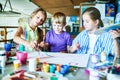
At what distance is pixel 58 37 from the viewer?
187 centimetres

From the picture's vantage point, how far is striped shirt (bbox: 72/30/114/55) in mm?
1575

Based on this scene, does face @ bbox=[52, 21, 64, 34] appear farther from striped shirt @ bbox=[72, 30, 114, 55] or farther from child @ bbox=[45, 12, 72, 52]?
striped shirt @ bbox=[72, 30, 114, 55]

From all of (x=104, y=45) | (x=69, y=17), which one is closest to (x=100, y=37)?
(x=104, y=45)

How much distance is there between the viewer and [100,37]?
1638 mm

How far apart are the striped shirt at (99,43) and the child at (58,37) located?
148 millimetres

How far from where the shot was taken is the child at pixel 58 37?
5.98 ft

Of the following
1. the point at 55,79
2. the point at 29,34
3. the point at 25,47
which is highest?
the point at 29,34

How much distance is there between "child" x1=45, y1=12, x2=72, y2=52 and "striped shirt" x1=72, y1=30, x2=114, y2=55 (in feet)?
0.49

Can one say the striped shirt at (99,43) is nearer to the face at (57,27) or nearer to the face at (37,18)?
the face at (57,27)

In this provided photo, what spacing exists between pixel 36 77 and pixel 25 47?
2.68ft

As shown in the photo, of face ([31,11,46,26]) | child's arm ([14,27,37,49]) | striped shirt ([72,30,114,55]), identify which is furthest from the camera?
face ([31,11,46,26])

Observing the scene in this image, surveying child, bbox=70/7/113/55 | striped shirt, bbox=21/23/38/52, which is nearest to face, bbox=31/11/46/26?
striped shirt, bbox=21/23/38/52

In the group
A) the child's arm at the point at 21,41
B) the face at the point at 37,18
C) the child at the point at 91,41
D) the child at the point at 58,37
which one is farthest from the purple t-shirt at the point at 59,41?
the child's arm at the point at 21,41

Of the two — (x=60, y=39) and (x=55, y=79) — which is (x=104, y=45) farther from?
(x=55, y=79)
